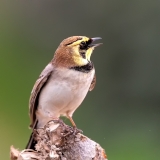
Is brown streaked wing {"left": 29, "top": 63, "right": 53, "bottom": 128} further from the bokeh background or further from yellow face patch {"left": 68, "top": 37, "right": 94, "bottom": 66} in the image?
the bokeh background

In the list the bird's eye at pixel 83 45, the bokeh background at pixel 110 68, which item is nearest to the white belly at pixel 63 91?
the bird's eye at pixel 83 45

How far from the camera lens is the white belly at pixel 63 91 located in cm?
336

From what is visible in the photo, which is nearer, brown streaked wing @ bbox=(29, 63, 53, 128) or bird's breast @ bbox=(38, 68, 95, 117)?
bird's breast @ bbox=(38, 68, 95, 117)

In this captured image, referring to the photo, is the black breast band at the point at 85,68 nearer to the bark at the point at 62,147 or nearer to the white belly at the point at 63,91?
the white belly at the point at 63,91

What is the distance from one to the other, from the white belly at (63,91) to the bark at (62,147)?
0.50 metres

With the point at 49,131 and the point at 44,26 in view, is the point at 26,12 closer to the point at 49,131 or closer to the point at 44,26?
the point at 44,26

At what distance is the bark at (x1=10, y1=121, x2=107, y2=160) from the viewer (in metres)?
2.80

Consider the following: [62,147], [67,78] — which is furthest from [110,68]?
[62,147]

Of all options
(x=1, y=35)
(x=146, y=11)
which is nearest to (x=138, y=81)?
(x=146, y=11)

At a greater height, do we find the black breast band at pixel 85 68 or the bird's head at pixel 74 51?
the bird's head at pixel 74 51

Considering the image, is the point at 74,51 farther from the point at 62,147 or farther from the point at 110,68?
the point at 110,68

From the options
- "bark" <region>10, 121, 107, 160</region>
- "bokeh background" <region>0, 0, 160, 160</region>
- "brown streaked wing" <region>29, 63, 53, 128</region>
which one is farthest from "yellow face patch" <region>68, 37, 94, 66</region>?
"bokeh background" <region>0, 0, 160, 160</region>

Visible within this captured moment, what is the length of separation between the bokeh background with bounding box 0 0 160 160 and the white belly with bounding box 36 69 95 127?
287 centimetres

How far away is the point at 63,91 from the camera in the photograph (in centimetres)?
336
